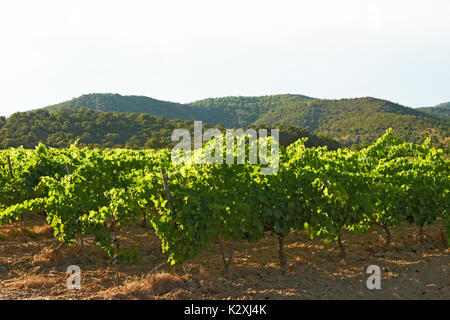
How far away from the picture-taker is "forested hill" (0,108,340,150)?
4991 cm

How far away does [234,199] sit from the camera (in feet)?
20.4

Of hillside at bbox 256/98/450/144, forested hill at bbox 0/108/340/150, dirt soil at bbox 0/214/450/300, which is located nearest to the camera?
dirt soil at bbox 0/214/450/300

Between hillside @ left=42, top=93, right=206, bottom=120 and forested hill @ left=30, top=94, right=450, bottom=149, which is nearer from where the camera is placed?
forested hill @ left=30, top=94, right=450, bottom=149

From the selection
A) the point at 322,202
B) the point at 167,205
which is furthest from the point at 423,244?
the point at 167,205

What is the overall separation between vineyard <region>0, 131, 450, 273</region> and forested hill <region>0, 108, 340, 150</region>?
41.6 m

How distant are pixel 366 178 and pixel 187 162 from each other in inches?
152

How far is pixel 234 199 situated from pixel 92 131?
56.6 m

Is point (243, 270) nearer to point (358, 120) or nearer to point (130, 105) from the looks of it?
point (358, 120)

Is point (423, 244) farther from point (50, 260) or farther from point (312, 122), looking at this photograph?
point (312, 122)
